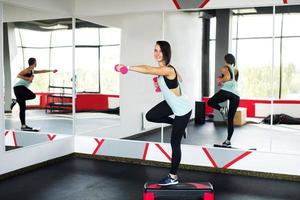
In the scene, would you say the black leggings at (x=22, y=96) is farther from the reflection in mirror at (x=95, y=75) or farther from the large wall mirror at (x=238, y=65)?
the large wall mirror at (x=238, y=65)

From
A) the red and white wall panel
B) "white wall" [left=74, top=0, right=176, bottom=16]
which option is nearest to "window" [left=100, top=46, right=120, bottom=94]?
"white wall" [left=74, top=0, right=176, bottom=16]

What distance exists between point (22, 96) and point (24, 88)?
0.15 meters

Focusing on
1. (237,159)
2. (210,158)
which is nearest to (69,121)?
(210,158)

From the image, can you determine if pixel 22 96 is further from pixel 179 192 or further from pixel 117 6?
pixel 179 192

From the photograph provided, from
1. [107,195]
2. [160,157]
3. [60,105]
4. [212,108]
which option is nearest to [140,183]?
[107,195]

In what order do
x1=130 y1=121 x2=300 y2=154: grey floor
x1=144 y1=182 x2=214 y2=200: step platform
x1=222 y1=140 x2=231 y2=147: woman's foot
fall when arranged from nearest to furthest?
x1=144 y1=182 x2=214 y2=200: step platform, x1=130 y1=121 x2=300 y2=154: grey floor, x1=222 y1=140 x2=231 y2=147: woman's foot

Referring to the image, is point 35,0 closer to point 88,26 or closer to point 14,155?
point 88,26

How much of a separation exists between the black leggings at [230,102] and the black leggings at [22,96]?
270cm

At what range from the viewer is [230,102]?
4852mm

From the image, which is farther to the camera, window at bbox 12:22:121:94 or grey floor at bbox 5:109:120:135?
Result: window at bbox 12:22:121:94

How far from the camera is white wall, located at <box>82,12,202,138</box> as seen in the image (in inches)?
211

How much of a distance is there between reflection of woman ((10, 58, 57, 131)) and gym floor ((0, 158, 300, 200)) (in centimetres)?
82

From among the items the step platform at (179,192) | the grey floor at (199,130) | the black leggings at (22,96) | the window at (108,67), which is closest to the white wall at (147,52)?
the window at (108,67)

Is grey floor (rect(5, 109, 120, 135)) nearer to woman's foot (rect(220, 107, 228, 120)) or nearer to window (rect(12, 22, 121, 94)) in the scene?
window (rect(12, 22, 121, 94))
